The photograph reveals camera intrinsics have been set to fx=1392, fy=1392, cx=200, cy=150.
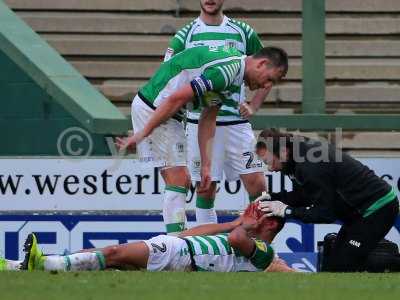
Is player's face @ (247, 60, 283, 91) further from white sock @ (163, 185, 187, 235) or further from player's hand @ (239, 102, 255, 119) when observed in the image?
white sock @ (163, 185, 187, 235)

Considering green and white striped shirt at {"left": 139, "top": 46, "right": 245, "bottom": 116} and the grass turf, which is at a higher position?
green and white striped shirt at {"left": 139, "top": 46, "right": 245, "bottom": 116}

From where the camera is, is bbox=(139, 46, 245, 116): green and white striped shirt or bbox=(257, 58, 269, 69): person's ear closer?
bbox=(139, 46, 245, 116): green and white striped shirt

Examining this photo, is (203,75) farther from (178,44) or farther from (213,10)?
(213,10)

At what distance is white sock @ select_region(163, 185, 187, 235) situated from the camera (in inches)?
401

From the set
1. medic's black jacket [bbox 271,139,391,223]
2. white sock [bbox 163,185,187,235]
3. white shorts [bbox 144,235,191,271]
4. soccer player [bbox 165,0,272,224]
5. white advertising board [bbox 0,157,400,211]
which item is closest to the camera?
white shorts [bbox 144,235,191,271]

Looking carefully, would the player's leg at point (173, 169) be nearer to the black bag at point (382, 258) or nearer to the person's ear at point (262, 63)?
the person's ear at point (262, 63)

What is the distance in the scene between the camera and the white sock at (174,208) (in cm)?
1020

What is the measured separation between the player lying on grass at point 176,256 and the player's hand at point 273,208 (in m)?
0.19

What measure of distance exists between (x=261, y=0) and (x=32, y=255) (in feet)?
18.9

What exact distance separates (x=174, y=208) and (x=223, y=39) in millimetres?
1549

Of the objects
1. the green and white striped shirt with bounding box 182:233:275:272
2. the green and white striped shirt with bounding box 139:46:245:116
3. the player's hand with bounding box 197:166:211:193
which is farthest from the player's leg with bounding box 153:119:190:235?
the green and white striped shirt with bounding box 182:233:275:272

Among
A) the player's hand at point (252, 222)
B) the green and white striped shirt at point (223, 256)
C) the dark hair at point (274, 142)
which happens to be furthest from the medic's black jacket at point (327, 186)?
the green and white striped shirt at point (223, 256)

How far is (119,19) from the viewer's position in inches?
560

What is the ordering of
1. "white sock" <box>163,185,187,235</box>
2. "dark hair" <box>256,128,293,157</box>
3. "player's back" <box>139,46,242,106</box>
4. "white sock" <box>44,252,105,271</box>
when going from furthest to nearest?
"white sock" <box>163,185,187,235</box> → "player's back" <box>139,46,242,106</box> → "dark hair" <box>256,128,293,157</box> → "white sock" <box>44,252,105,271</box>
